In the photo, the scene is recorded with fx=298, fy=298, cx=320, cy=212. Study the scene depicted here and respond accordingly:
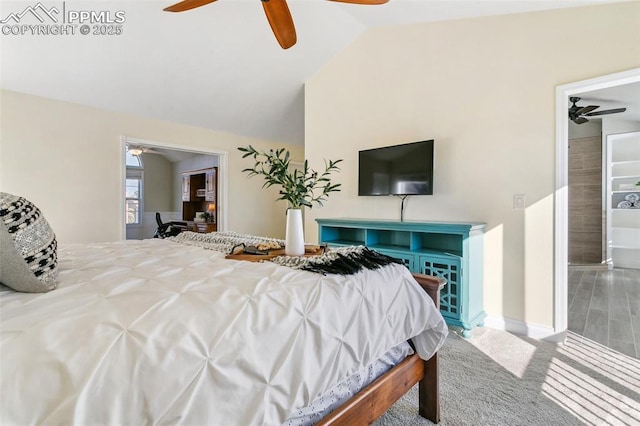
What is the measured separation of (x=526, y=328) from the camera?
247 centimetres

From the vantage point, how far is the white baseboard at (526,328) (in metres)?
2.35

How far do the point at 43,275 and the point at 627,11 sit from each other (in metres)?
3.64

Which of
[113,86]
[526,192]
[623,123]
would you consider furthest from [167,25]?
[623,123]

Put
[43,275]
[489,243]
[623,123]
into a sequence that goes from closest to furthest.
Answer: [43,275]
[489,243]
[623,123]

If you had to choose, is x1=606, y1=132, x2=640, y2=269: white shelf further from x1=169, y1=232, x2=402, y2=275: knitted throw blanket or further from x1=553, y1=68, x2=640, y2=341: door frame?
x1=169, y1=232, x2=402, y2=275: knitted throw blanket

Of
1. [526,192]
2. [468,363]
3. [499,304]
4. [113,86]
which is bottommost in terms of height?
[468,363]

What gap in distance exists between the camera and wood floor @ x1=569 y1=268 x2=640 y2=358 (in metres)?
2.38

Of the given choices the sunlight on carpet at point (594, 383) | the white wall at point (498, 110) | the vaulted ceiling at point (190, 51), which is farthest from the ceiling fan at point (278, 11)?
the sunlight on carpet at point (594, 383)

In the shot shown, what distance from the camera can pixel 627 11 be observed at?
6.97 ft

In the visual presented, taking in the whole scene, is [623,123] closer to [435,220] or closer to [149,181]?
[435,220]

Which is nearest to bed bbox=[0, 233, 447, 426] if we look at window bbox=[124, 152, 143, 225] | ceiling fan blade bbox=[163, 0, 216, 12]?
ceiling fan blade bbox=[163, 0, 216, 12]

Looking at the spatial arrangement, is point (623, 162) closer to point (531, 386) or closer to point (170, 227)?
point (531, 386)

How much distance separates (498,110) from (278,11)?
199cm

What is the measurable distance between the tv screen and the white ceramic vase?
1679 millimetres
